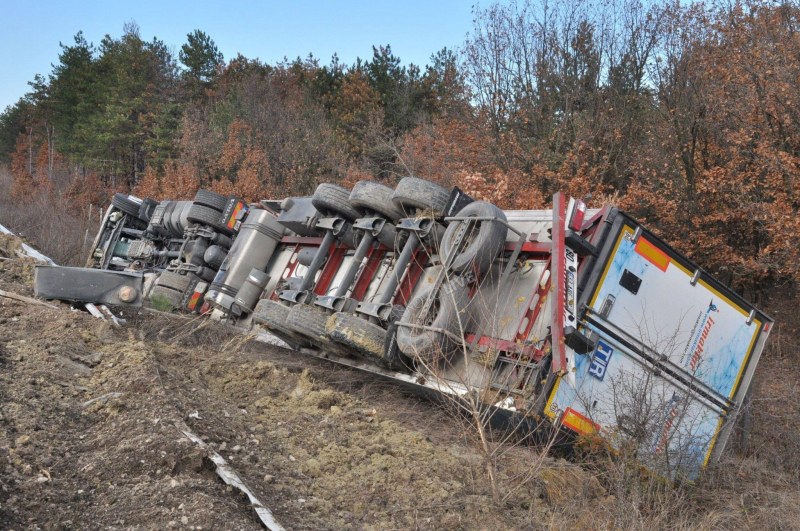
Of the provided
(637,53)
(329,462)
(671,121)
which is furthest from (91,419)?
(637,53)

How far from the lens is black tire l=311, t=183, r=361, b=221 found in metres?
7.76

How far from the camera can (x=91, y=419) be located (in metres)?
4.69

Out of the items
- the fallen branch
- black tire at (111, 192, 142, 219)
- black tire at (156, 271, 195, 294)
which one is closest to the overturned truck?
the fallen branch

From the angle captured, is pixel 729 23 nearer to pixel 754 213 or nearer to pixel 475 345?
pixel 754 213

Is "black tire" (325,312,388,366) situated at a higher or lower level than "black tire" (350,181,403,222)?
lower

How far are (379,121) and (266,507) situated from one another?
73.0 feet

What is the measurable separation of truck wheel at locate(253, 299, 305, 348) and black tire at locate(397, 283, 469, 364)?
4.92 feet

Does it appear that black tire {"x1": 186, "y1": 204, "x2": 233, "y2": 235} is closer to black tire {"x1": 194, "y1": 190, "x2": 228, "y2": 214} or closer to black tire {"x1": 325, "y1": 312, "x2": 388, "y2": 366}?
black tire {"x1": 194, "y1": 190, "x2": 228, "y2": 214}

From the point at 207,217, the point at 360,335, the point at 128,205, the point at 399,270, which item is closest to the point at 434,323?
the point at 360,335

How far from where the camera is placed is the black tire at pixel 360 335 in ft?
20.4

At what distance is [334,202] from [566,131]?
29.6 feet

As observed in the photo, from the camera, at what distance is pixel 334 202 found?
Result: 781cm

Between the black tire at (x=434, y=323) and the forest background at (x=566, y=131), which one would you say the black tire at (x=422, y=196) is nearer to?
the black tire at (x=434, y=323)

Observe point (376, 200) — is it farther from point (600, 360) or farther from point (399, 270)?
point (600, 360)
